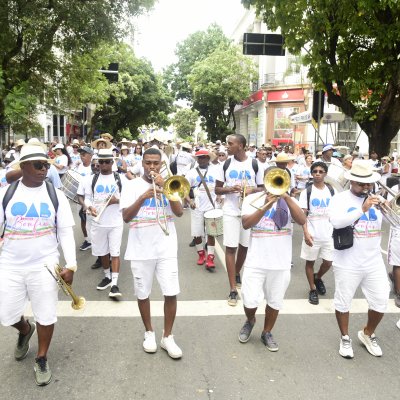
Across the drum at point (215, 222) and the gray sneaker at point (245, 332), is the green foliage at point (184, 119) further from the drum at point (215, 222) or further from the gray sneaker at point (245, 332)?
the gray sneaker at point (245, 332)

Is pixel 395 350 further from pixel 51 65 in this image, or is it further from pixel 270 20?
pixel 51 65

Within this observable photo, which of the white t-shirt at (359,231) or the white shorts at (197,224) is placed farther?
the white shorts at (197,224)

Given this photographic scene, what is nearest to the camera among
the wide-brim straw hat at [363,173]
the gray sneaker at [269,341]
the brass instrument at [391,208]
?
the brass instrument at [391,208]

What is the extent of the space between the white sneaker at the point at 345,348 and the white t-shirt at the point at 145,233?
185cm

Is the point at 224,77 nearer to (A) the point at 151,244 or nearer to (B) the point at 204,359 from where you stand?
(A) the point at 151,244

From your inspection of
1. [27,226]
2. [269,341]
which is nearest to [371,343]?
[269,341]

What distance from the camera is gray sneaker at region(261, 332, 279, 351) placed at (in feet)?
13.9

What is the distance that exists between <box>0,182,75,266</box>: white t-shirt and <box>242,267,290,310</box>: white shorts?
191 centimetres

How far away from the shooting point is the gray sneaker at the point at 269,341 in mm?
4227

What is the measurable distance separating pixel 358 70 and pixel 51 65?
1176 cm

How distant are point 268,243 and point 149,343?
1.51 meters

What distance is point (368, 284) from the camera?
413cm

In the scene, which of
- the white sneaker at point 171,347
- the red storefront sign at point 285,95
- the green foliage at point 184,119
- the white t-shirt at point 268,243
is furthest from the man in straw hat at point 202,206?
the green foliage at point 184,119

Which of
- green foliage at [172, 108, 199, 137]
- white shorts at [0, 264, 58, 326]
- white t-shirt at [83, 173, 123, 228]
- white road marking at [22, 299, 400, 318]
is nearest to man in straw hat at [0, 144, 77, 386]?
white shorts at [0, 264, 58, 326]
